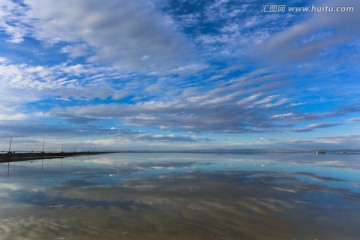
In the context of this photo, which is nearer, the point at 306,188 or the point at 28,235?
the point at 28,235

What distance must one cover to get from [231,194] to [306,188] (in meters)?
7.81

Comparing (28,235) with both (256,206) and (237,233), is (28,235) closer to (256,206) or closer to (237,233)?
(237,233)

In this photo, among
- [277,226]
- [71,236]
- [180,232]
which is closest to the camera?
[71,236]

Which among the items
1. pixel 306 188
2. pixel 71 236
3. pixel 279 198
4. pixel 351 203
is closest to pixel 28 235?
pixel 71 236

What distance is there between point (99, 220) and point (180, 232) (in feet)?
14.5

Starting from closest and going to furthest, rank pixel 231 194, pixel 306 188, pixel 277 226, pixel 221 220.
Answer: pixel 277 226 < pixel 221 220 < pixel 231 194 < pixel 306 188

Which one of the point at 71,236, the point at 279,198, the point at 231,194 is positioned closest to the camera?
the point at 71,236

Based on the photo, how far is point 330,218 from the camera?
13.8 meters

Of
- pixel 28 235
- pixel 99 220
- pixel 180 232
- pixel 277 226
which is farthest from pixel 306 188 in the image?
pixel 28 235

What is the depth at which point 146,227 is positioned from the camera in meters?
12.1

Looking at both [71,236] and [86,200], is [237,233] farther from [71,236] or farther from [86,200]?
[86,200]

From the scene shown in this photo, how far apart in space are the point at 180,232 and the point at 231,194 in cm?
1013

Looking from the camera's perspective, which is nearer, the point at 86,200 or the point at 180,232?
the point at 180,232

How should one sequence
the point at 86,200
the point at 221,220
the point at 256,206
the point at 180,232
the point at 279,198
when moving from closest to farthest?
the point at 180,232, the point at 221,220, the point at 256,206, the point at 86,200, the point at 279,198
